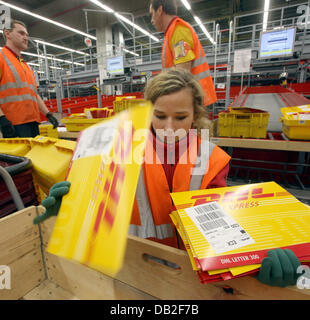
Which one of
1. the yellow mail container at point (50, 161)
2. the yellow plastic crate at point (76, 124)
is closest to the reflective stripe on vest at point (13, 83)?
the yellow plastic crate at point (76, 124)

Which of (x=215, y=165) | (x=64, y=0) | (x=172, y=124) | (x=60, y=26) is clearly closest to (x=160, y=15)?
(x=172, y=124)

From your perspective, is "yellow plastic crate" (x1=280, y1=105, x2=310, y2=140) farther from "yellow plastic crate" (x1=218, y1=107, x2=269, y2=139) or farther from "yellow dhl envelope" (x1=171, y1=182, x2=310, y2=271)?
"yellow dhl envelope" (x1=171, y1=182, x2=310, y2=271)

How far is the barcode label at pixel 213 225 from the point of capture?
0.42 m

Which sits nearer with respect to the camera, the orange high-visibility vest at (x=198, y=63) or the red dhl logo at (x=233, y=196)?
the red dhl logo at (x=233, y=196)

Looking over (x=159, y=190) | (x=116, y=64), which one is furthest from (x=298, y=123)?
(x=116, y=64)

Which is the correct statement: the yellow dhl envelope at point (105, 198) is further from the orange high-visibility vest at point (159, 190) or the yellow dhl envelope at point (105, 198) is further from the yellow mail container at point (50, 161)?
the yellow mail container at point (50, 161)

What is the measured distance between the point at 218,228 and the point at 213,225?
0.01 m

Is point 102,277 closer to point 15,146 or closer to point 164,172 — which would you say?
point 164,172

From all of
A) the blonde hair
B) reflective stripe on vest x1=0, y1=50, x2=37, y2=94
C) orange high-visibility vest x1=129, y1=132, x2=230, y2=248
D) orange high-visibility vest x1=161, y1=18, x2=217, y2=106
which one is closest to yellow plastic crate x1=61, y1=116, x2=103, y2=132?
reflective stripe on vest x1=0, y1=50, x2=37, y2=94

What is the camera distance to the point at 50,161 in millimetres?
980

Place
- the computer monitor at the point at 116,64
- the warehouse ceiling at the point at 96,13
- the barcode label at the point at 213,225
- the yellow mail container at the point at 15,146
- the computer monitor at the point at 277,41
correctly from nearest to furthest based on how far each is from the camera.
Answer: the barcode label at the point at 213,225 → the yellow mail container at the point at 15,146 → the computer monitor at the point at 277,41 → the computer monitor at the point at 116,64 → the warehouse ceiling at the point at 96,13

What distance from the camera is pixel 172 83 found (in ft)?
2.67

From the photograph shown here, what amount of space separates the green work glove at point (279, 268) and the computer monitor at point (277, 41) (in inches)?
151
